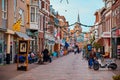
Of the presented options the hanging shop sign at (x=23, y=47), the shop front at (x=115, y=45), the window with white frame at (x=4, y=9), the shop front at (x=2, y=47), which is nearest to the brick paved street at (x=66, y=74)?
the hanging shop sign at (x=23, y=47)

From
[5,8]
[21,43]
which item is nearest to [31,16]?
[5,8]

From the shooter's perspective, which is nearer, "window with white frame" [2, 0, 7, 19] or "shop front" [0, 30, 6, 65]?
"shop front" [0, 30, 6, 65]

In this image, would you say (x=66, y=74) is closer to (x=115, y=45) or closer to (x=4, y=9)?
(x=4, y=9)

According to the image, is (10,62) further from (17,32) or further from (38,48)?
(38,48)

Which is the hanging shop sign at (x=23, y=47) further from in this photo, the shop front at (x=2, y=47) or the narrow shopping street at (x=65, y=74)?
the shop front at (x=2, y=47)

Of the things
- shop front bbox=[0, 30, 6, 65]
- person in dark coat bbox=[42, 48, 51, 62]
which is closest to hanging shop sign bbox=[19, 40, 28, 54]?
shop front bbox=[0, 30, 6, 65]

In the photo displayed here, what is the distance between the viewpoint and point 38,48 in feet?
211

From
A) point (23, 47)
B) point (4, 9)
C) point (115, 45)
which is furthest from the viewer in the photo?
point (115, 45)

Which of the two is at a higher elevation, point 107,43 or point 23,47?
point 107,43

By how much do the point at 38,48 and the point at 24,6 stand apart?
16405 millimetres

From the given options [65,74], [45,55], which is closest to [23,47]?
[65,74]

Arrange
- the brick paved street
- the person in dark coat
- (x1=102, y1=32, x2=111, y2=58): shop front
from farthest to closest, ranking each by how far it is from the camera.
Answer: (x1=102, y1=32, x2=111, y2=58): shop front → the person in dark coat → the brick paved street

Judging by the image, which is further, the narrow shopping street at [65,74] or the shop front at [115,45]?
the shop front at [115,45]

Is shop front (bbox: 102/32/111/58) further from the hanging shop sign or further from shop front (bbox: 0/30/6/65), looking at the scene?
the hanging shop sign
